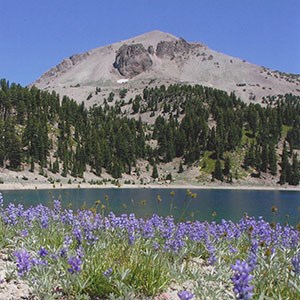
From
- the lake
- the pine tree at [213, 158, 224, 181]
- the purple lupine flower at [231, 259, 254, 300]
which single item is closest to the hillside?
the pine tree at [213, 158, 224, 181]

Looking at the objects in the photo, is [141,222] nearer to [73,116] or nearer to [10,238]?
[10,238]

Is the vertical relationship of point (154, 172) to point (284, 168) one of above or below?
below

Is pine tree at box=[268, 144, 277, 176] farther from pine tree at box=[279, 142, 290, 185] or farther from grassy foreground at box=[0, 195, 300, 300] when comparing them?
grassy foreground at box=[0, 195, 300, 300]

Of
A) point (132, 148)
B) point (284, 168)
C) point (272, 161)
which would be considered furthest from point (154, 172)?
point (284, 168)

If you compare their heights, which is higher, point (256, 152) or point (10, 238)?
point (256, 152)

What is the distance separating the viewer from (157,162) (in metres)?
178

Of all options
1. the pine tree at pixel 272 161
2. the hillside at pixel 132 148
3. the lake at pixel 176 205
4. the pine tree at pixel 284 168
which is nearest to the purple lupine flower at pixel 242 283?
the lake at pixel 176 205

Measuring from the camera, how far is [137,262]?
7.96m

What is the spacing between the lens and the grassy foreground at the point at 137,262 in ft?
21.6

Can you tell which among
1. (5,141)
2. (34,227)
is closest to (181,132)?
(5,141)

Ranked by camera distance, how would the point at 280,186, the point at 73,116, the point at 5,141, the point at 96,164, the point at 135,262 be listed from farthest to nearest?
the point at 73,116 < the point at 280,186 < the point at 96,164 < the point at 5,141 < the point at 135,262

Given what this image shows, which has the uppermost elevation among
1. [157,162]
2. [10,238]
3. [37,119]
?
[37,119]

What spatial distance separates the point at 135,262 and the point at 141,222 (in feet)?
12.3

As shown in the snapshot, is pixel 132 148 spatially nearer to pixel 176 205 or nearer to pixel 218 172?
pixel 218 172
